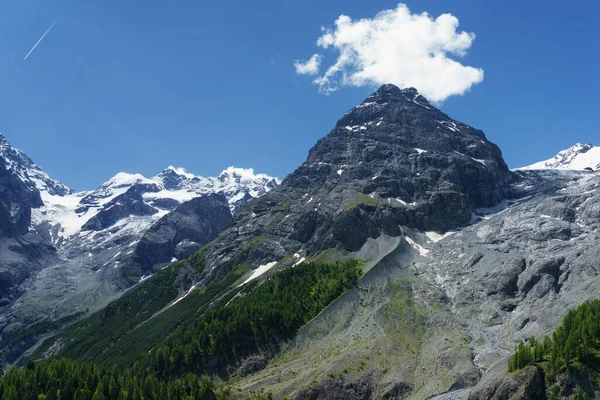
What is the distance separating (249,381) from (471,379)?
58.6 metres

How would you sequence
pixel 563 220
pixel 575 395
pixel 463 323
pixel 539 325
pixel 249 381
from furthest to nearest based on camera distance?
pixel 563 220 < pixel 463 323 < pixel 249 381 < pixel 539 325 < pixel 575 395

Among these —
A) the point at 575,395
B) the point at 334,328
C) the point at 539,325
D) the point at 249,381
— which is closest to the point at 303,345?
the point at 334,328

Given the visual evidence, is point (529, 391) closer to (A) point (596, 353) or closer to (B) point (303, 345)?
(A) point (596, 353)

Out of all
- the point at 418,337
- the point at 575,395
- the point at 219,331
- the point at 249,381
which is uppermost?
the point at 219,331

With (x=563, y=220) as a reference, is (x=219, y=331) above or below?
above

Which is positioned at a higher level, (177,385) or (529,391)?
(177,385)

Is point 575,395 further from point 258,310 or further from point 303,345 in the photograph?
point 258,310

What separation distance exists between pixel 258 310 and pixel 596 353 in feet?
330

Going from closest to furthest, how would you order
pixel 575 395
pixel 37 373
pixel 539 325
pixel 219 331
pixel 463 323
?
pixel 575 395 < pixel 37 373 < pixel 539 325 < pixel 463 323 < pixel 219 331

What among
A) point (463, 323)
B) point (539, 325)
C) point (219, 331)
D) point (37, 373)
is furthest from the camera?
point (219, 331)

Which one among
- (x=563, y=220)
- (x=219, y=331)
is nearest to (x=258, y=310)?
(x=219, y=331)

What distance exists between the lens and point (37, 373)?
110 meters

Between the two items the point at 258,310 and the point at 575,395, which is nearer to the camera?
the point at 575,395

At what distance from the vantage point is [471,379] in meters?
112
